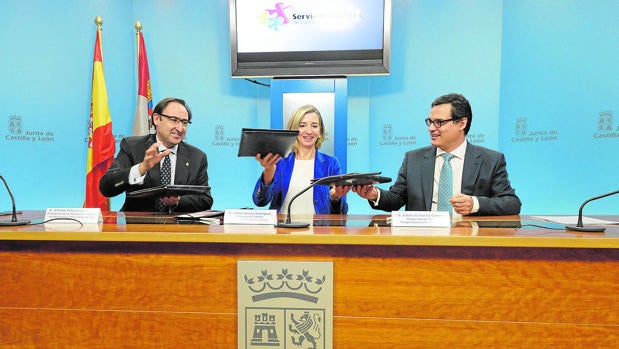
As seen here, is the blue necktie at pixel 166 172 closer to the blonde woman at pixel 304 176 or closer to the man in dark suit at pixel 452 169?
the blonde woman at pixel 304 176

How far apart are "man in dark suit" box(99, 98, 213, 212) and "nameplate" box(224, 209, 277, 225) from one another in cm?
75

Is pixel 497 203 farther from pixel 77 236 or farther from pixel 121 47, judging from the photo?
pixel 121 47

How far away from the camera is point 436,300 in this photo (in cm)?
134

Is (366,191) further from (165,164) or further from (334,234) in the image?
(165,164)

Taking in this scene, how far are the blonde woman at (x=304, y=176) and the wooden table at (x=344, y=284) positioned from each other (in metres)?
1.01

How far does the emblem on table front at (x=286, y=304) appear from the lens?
136 centimetres

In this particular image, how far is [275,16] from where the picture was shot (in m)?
3.89

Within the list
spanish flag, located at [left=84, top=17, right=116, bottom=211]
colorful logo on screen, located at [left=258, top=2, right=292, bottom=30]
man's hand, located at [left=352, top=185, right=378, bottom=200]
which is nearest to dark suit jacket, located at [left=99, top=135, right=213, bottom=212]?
man's hand, located at [left=352, top=185, right=378, bottom=200]

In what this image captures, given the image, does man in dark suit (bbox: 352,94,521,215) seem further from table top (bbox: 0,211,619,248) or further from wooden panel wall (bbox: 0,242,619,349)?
wooden panel wall (bbox: 0,242,619,349)

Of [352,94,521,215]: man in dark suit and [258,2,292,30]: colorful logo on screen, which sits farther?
[258,2,292,30]: colorful logo on screen

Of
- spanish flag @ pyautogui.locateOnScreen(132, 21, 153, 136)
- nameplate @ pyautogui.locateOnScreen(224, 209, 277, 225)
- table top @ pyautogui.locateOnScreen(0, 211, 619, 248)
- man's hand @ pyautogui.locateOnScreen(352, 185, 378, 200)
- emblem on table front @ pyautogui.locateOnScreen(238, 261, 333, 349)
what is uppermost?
spanish flag @ pyautogui.locateOnScreen(132, 21, 153, 136)

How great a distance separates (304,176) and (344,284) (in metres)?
1.33

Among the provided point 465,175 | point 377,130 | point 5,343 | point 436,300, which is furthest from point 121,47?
point 436,300

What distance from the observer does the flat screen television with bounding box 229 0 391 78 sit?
12.4 feet
